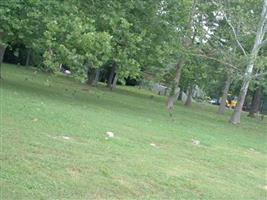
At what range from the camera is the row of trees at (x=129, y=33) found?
59.2 feet

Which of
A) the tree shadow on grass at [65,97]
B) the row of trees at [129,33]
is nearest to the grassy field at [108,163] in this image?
the row of trees at [129,33]

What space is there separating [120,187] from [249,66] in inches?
760

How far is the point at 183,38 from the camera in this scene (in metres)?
26.0

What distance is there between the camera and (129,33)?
1967 cm

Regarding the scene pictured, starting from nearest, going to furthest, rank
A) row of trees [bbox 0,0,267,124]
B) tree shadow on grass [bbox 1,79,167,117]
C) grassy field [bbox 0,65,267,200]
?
grassy field [bbox 0,65,267,200], row of trees [bbox 0,0,267,124], tree shadow on grass [bbox 1,79,167,117]

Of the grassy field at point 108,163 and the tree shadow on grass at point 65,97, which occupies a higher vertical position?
the grassy field at point 108,163

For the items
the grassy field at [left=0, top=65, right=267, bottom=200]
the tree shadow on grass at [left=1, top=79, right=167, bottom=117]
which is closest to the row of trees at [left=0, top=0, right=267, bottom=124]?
the tree shadow on grass at [left=1, top=79, right=167, bottom=117]

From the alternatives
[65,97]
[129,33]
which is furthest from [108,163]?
[65,97]

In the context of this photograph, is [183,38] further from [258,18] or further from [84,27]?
[84,27]

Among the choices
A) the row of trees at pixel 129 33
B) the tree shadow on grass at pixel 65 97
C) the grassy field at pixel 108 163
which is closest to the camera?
the grassy field at pixel 108 163

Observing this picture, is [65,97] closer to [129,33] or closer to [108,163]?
[129,33]

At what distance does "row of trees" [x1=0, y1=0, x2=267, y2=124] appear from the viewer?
59.2 feet

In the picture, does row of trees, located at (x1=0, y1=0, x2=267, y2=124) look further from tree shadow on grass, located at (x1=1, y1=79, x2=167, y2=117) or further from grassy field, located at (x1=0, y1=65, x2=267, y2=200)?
grassy field, located at (x1=0, y1=65, x2=267, y2=200)

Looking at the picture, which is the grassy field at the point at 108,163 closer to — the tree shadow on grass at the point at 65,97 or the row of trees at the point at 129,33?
the row of trees at the point at 129,33
